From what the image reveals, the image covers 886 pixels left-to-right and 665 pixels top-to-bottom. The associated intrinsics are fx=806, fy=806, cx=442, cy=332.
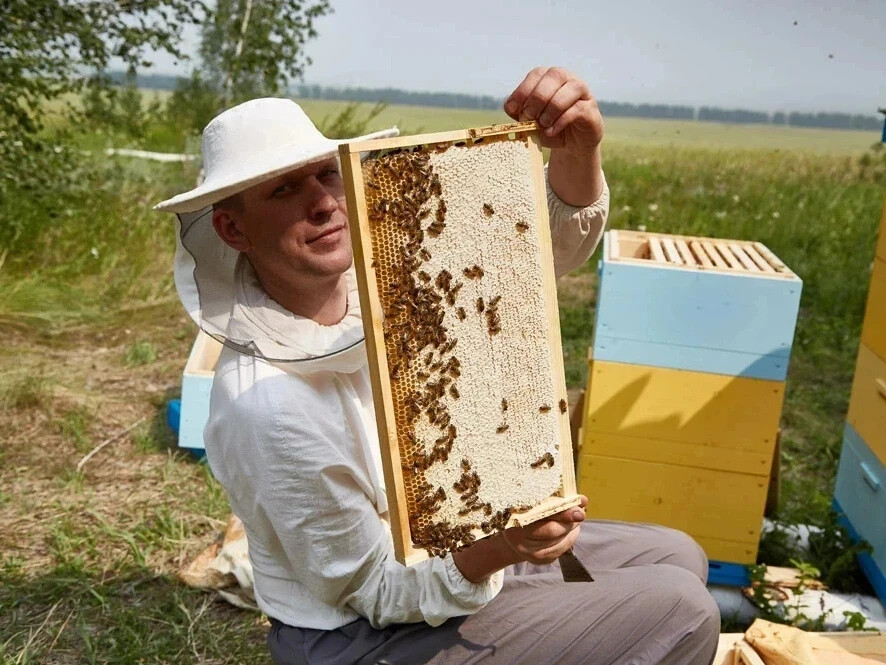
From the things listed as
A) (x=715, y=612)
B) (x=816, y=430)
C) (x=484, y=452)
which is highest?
(x=484, y=452)

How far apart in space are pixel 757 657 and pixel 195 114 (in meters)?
8.74

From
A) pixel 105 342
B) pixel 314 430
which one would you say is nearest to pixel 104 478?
pixel 105 342

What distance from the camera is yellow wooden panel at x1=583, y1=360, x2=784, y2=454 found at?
296 cm

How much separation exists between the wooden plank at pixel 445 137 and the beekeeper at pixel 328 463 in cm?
7

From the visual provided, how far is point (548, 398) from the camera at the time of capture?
1.65 metres

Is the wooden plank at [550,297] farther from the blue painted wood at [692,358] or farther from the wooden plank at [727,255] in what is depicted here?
the wooden plank at [727,255]

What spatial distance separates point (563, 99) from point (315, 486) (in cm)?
93

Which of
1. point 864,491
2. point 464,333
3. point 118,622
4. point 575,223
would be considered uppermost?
point 575,223

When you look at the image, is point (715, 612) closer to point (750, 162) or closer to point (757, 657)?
point (757, 657)

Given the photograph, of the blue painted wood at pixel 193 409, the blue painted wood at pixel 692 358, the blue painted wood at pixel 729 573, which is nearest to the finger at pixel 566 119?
the blue painted wood at pixel 692 358

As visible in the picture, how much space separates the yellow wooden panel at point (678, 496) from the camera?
3047 millimetres

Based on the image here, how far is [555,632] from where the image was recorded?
1.77m

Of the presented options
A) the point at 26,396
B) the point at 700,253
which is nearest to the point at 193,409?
the point at 26,396

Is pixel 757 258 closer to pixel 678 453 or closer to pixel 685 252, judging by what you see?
pixel 685 252
